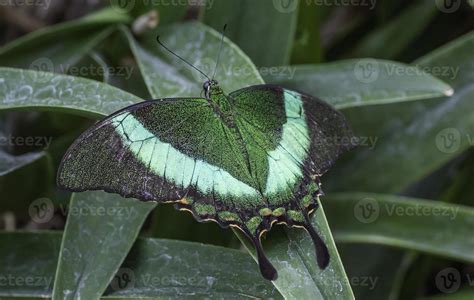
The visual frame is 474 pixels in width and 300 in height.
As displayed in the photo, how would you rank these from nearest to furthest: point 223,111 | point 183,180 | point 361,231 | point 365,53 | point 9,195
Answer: point 183,180
point 223,111
point 361,231
point 9,195
point 365,53

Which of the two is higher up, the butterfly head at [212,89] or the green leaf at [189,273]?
the butterfly head at [212,89]

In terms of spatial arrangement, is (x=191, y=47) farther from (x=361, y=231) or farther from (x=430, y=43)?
(x=430, y=43)

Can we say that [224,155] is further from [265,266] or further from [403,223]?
[403,223]

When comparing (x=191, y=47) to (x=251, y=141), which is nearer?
(x=251, y=141)

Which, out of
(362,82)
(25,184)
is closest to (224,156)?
(362,82)

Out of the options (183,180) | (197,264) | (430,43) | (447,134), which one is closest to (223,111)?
(183,180)

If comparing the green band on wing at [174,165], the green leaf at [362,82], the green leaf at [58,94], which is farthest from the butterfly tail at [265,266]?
the green leaf at [362,82]

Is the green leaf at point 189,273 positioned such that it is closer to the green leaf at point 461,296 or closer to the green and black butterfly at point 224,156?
the green and black butterfly at point 224,156
